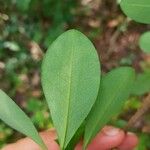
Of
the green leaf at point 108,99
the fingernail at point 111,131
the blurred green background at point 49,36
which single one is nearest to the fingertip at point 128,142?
the fingernail at point 111,131

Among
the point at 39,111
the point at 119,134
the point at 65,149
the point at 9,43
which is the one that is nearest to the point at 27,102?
the point at 39,111

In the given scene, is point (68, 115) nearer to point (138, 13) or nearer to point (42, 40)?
point (138, 13)

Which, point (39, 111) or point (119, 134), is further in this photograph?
point (39, 111)

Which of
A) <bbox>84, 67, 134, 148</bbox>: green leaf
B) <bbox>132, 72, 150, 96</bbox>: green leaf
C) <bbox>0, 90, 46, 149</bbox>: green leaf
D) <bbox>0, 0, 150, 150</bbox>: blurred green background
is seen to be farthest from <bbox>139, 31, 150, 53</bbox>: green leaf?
<bbox>0, 0, 150, 150</bbox>: blurred green background

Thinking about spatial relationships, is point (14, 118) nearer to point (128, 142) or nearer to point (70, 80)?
point (70, 80)

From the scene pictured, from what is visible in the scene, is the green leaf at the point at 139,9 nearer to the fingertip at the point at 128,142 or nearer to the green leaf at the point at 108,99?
the green leaf at the point at 108,99

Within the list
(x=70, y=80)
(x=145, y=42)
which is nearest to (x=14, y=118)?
(x=70, y=80)

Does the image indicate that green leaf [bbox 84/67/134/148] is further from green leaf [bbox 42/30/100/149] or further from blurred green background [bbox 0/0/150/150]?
blurred green background [bbox 0/0/150/150]
